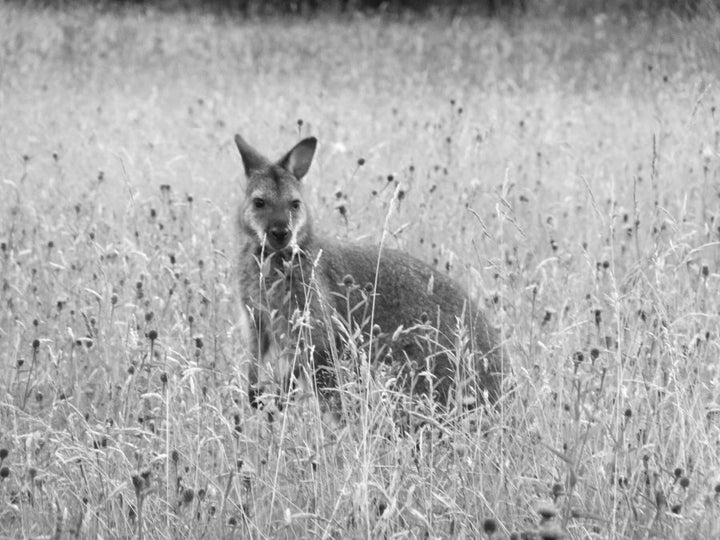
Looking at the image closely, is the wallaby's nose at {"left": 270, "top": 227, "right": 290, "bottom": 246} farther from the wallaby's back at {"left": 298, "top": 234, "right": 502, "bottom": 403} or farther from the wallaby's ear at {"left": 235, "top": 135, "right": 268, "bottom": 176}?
the wallaby's ear at {"left": 235, "top": 135, "right": 268, "bottom": 176}

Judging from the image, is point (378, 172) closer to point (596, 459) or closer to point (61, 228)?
point (61, 228)

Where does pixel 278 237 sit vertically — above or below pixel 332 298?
above

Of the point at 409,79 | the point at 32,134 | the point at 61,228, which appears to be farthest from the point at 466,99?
the point at 61,228

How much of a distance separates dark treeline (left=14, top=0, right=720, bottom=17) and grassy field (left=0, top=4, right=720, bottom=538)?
6.23m

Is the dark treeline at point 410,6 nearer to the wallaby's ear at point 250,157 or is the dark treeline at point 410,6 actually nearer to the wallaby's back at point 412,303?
the wallaby's ear at point 250,157

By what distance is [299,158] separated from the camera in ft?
20.5

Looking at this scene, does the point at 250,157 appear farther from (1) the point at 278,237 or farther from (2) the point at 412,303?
(2) the point at 412,303

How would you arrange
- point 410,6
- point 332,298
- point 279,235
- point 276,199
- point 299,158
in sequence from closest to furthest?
1. point 332,298
2. point 279,235
3. point 276,199
4. point 299,158
5. point 410,6

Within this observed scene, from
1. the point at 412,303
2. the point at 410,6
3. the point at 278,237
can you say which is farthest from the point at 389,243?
the point at 410,6

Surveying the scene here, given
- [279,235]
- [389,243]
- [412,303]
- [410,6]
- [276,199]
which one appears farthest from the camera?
[410,6]

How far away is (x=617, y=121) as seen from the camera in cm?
1171

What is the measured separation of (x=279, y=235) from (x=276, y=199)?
1.06 ft

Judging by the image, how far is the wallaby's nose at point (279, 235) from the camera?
5723 mm

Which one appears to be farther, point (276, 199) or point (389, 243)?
point (389, 243)
